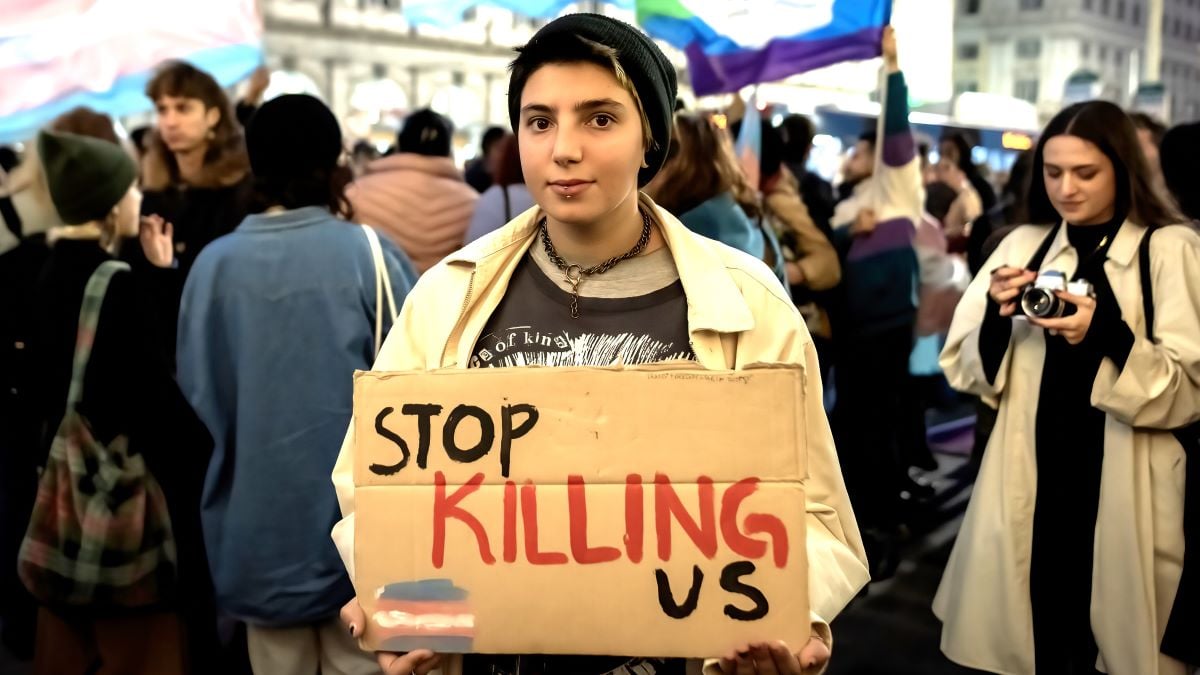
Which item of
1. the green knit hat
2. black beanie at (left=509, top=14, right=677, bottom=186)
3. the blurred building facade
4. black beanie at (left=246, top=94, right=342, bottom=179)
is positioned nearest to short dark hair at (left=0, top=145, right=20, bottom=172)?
the green knit hat

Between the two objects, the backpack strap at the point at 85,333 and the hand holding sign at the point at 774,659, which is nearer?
the hand holding sign at the point at 774,659

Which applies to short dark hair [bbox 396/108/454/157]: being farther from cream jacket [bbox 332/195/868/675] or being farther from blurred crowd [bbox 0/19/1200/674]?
cream jacket [bbox 332/195/868/675]

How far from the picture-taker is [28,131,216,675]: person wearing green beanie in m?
3.13

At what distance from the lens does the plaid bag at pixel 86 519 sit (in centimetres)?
308

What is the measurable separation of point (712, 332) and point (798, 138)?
5213 millimetres

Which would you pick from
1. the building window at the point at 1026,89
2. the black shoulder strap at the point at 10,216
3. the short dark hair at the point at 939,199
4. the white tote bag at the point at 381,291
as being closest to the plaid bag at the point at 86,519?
the white tote bag at the point at 381,291

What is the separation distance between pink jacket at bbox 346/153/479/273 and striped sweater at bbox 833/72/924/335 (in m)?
1.89

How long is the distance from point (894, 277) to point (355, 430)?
4309 millimetres

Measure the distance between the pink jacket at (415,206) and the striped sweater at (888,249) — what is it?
1889mm

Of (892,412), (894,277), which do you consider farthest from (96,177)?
(892,412)

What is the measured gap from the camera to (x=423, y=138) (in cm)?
456

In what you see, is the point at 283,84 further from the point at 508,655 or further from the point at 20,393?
the point at 508,655

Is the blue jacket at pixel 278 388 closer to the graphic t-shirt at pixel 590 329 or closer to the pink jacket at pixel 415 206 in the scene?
the graphic t-shirt at pixel 590 329

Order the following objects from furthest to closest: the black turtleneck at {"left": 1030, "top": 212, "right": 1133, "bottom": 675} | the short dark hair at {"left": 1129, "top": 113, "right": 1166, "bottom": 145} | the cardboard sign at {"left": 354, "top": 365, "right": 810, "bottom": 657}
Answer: the short dark hair at {"left": 1129, "top": 113, "right": 1166, "bottom": 145}, the black turtleneck at {"left": 1030, "top": 212, "right": 1133, "bottom": 675}, the cardboard sign at {"left": 354, "top": 365, "right": 810, "bottom": 657}
